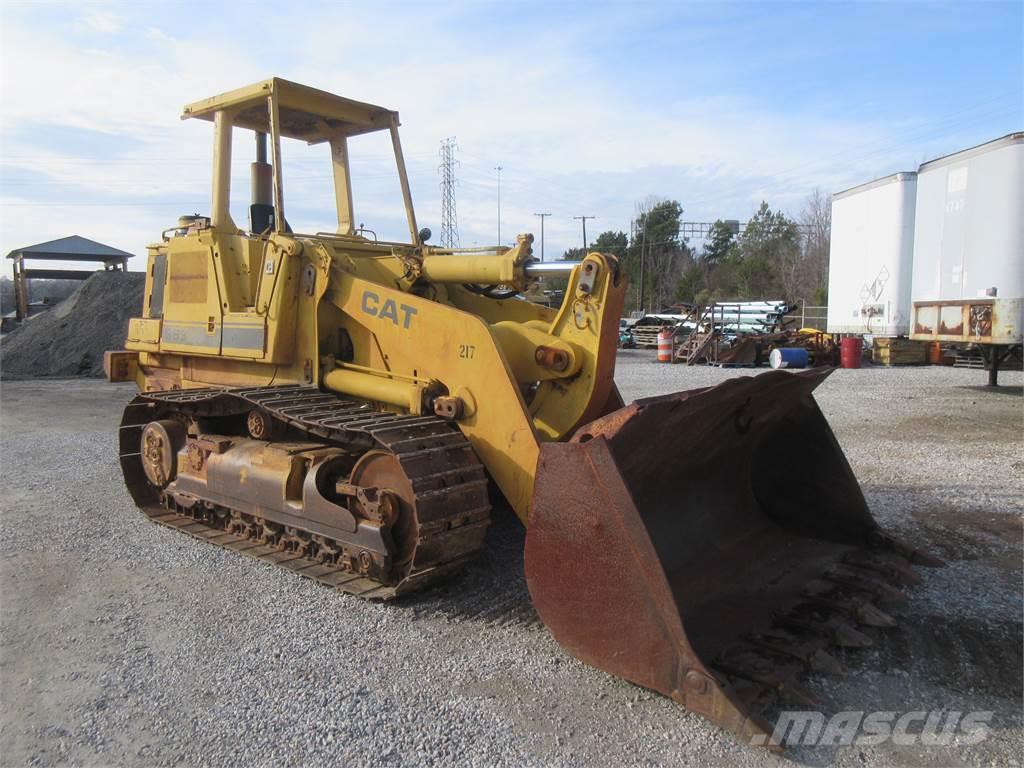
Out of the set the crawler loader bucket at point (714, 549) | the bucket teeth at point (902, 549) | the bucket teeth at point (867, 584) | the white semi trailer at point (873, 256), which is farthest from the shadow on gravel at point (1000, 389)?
the bucket teeth at point (867, 584)

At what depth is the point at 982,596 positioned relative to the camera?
13.9 feet

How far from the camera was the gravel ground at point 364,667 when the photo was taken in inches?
114

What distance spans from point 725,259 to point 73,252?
133 feet

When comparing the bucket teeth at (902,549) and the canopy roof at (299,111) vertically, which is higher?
the canopy roof at (299,111)

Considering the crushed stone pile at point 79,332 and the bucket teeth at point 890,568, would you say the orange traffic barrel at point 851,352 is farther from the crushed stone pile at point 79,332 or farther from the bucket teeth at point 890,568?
the crushed stone pile at point 79,332

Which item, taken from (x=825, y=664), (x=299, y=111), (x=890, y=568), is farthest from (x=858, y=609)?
(x=299, y=111)

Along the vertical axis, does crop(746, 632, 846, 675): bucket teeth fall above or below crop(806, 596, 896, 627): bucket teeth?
below

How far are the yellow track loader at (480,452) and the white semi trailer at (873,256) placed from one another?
13.2 metres

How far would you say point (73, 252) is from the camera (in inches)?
1073

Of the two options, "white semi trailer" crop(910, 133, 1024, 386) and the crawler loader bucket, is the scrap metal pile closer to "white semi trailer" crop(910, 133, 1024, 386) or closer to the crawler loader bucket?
"white semi trailer" crop(910, 133, 1024, 386)

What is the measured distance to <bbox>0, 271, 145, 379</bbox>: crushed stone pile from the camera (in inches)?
698

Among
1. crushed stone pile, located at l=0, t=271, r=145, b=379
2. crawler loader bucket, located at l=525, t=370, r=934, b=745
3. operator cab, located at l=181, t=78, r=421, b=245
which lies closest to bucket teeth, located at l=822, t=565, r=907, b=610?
crawler loader bucket, located at l=525, t=370, r=934, b=745

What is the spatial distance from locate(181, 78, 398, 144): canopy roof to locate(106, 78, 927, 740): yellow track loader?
0.07 ft

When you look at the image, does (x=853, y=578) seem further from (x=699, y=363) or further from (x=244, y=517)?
(x=699, y=363)
